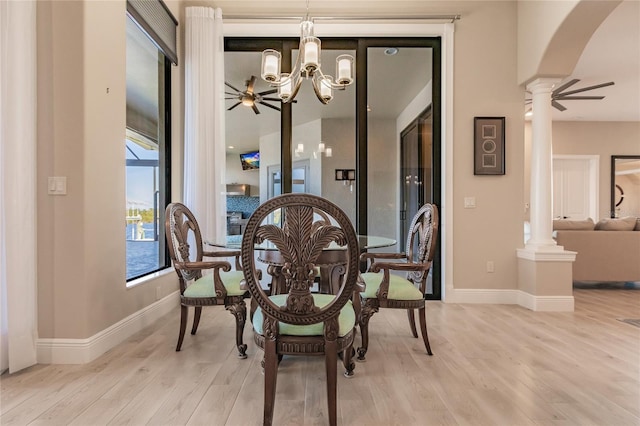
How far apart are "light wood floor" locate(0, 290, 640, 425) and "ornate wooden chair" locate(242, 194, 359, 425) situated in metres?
0.35

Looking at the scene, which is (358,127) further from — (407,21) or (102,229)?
(102,229)

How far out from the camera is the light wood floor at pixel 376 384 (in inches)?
59.3

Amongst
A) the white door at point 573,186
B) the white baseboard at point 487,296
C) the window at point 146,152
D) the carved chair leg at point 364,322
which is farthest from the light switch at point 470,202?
the white door at point 573,186

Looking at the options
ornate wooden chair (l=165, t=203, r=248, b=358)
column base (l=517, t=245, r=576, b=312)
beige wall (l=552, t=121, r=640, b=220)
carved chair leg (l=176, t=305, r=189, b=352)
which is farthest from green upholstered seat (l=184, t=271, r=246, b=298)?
beige wall (l=552, t=121, r=640, b=220)

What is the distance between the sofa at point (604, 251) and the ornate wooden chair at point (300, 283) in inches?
158

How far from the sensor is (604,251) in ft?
13.5

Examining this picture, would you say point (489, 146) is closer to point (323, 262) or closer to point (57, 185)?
point (323, 262)

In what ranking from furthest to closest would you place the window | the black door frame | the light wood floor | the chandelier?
the black door frame → the window → the chandelier → the light wood floor

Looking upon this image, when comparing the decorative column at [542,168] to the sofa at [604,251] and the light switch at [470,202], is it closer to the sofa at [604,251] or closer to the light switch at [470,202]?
the light switch at [470,202]

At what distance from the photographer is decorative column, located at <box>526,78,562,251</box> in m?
3.30

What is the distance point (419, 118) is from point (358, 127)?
865mm

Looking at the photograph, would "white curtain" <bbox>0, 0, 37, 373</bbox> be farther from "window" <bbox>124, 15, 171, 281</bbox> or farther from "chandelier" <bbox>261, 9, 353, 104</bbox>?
"chandelier" <bbox>261, 9, 353, 104</bbox>

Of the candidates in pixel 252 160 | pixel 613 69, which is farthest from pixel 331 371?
pixel 613 69

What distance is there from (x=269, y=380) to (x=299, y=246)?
1.94ft
